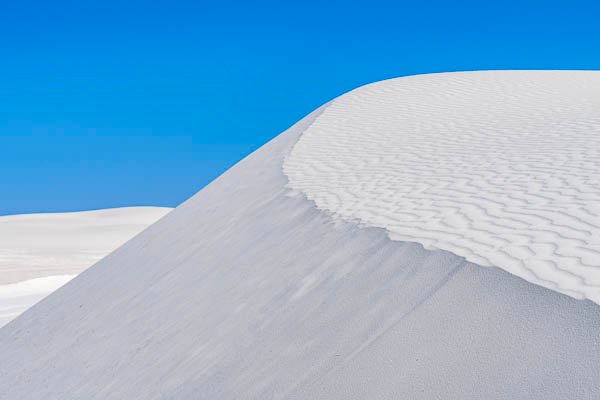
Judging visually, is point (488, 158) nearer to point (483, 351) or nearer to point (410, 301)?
point (410, 301)

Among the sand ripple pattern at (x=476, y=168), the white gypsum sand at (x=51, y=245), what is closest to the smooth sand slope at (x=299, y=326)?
the sand ripple pattern at (x=476, y=168)

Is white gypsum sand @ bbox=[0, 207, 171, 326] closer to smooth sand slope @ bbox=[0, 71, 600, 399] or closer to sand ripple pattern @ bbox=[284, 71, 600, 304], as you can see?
smooth sand slope @ bbox=[0, 71, 600, 399]

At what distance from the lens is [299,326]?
4840 mm

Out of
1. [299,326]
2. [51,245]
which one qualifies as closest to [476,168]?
[299,326]

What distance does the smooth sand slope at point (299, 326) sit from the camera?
3371 millimetres

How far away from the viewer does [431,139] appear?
10.5 m

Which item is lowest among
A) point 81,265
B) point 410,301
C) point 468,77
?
point 81,265

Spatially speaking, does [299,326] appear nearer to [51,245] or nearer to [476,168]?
[476,168]

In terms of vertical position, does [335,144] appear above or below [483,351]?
below

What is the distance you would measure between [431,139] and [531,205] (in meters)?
4.88

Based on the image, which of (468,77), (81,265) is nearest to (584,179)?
(468,77)

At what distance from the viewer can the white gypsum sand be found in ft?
66.3

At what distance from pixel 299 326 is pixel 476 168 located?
3.56 meters

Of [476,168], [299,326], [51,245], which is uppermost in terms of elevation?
[299,326]
